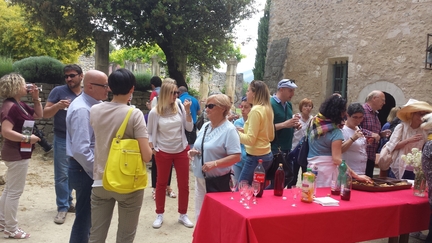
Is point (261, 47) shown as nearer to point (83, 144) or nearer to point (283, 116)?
point (283, 116)

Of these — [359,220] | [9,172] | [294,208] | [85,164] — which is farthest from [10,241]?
[359,220]

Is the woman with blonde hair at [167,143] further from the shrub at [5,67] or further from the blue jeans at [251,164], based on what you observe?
the shrub at [5,67]

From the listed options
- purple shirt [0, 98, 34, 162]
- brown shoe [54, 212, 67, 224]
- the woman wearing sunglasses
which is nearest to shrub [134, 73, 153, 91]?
brown shoe [54, 212, 67, 224]

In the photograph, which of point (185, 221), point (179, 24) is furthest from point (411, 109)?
point (179, 24)

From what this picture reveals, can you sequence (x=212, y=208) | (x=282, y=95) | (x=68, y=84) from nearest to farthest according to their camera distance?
(x=212, y=208) → (x=68, y=84) → (x=282, y=95)

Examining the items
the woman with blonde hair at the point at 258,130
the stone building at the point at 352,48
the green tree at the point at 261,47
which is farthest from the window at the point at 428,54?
the green tree at the point at 261,47

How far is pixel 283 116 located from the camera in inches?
179

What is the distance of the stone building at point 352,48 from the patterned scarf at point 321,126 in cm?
598

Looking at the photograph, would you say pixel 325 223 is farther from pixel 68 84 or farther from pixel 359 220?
pixel 68 84

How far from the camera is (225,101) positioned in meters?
3.45

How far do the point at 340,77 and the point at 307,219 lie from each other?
350 inches

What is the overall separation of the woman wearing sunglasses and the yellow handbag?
902 mm

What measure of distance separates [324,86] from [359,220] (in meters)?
8.38

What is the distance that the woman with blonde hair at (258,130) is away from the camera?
373cm
